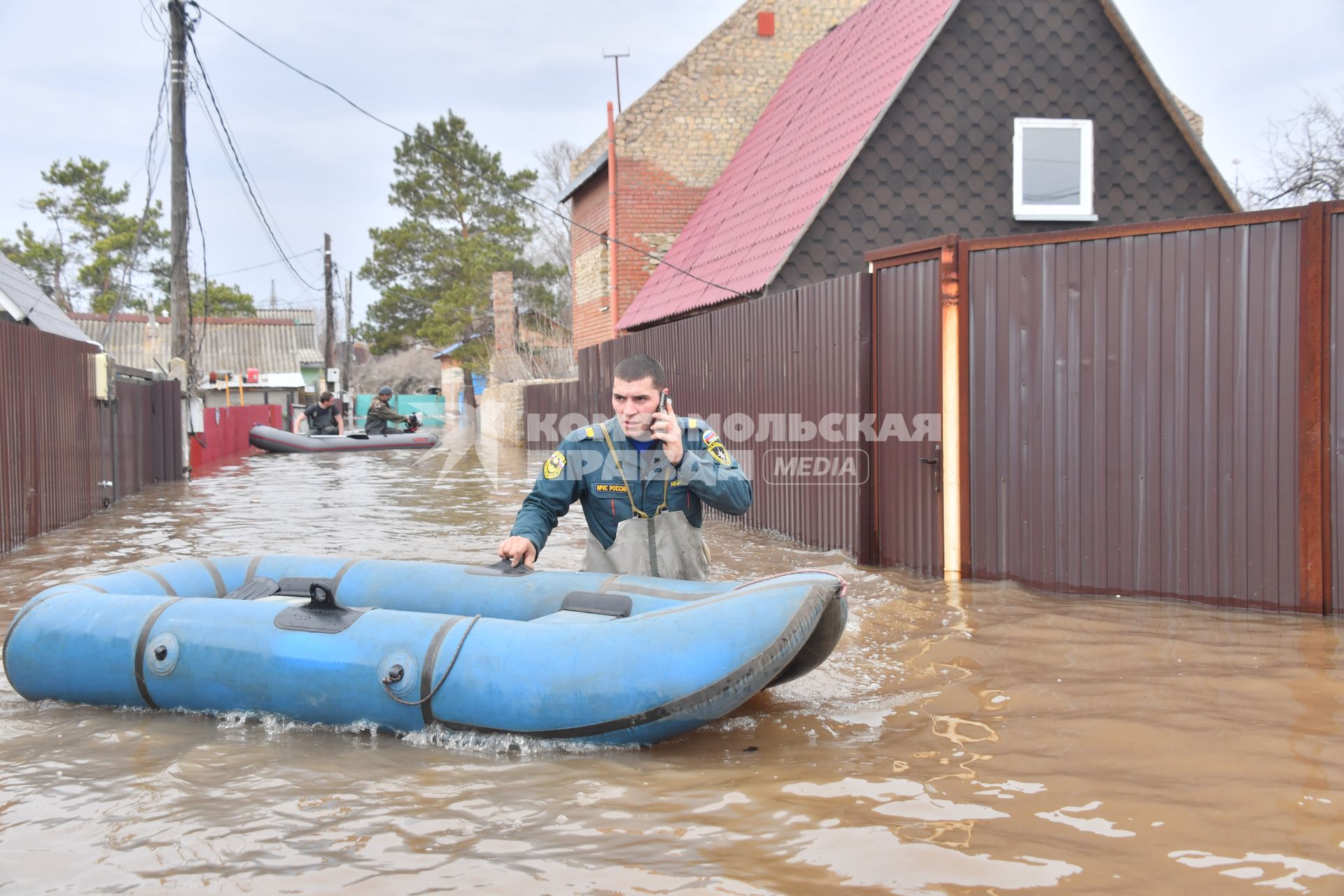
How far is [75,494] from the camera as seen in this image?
36.3 ft

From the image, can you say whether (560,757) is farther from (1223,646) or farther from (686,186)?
(686,186)

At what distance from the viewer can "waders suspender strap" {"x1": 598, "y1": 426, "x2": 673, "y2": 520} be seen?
4.94 meters

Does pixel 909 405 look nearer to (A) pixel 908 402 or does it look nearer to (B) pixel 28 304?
(A) pixel 908 402

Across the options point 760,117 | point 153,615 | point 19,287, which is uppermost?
A: point 760,117

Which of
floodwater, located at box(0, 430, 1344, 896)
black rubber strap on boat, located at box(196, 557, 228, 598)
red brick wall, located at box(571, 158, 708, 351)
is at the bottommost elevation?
floodwater, located at box(0, 430, 1344, 896)

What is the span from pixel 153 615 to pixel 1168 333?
5.36m

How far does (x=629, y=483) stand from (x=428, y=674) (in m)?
1.30

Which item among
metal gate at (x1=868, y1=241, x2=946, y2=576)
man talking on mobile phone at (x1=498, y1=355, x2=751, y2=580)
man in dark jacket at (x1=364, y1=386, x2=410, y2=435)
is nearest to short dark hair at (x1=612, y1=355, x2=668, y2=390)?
man talking on mobile phone at (x1=498, y1=355, x2=751, y2=580)

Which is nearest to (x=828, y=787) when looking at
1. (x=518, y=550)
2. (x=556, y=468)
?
(x=518, y=550)

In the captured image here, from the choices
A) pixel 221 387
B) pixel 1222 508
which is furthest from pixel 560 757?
pixel 221 387

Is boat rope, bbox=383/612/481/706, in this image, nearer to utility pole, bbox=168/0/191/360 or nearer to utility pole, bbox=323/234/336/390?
utility pole, bbox=168/0/191/360

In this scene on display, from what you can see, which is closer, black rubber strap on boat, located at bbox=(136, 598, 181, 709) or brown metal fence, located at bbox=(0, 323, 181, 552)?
black rubber strap on boat, located at bbox=(136, 598, 181, 709)

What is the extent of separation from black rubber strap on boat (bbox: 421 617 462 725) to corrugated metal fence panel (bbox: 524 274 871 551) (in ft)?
13.3

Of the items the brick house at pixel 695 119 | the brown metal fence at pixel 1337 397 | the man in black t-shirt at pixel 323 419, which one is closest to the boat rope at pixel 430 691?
the brown metal fence at pixel 1337 397
